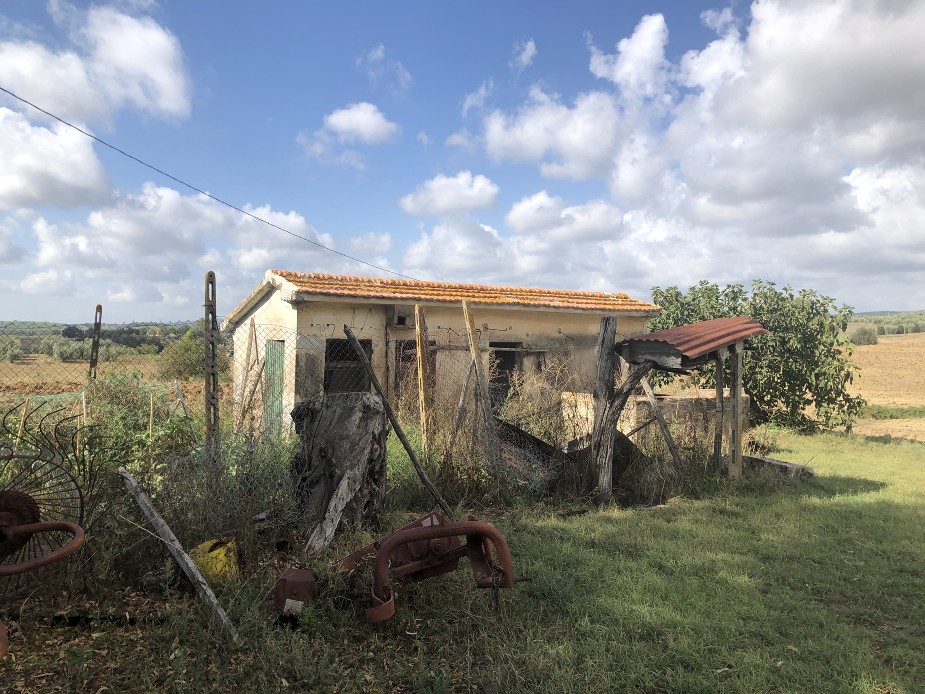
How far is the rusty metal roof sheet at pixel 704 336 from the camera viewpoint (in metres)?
7.09

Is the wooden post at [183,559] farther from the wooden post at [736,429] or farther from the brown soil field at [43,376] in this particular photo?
the brown soil field at [43,376]

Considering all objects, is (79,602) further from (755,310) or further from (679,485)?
(755,310)

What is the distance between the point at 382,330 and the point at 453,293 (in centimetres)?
234

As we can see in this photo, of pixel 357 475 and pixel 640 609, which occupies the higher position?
pixel 357 475

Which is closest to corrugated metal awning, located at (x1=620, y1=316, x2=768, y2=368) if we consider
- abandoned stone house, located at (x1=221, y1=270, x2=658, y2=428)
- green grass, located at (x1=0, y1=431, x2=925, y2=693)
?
green grass, located at (x1=0, y1=431, x2=925, y2=693)

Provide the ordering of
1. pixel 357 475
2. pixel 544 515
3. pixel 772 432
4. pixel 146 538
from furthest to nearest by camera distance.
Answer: pixel 772 432, pixel 544 515, pixel 357 475, pixel 146 538

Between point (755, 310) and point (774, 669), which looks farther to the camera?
point (755, 310)

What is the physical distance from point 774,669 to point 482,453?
3.53 meters

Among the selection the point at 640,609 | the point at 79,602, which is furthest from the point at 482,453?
the point at 79,602

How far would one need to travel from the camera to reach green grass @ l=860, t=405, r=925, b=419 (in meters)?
17.6

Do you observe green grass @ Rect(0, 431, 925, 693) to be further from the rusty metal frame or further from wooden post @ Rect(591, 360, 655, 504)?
wooden post @ Rect(591, 360, 655, 504)

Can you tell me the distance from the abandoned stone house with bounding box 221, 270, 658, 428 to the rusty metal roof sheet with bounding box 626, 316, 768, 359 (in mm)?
2674

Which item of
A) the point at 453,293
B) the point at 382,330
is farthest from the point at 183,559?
the point at 453,293

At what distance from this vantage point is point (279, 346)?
11703 mm
